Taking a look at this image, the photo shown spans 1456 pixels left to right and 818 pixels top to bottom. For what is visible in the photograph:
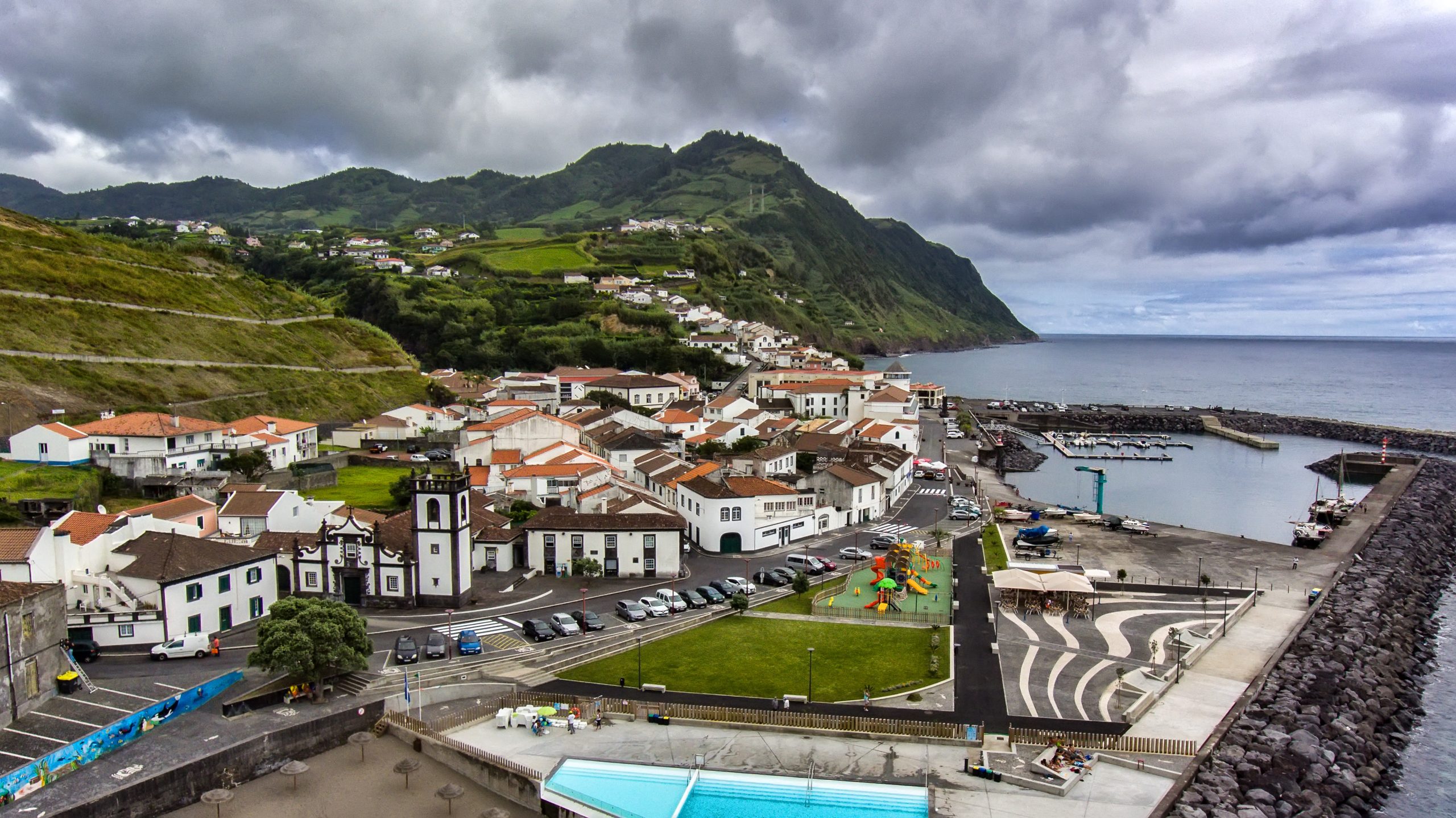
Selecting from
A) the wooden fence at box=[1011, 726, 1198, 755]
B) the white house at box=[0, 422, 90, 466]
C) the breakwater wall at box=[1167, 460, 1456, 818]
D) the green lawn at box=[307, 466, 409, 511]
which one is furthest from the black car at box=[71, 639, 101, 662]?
the breakwater wall at box=[1167, 460, 1456, 818]

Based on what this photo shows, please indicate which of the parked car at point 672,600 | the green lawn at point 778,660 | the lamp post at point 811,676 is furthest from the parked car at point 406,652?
the lamp post at point 811,676

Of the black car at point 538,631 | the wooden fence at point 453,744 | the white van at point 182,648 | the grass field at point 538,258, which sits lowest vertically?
the wooden fence at point 453,744

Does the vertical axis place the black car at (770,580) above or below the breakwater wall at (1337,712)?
above

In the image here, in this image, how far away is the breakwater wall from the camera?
70.1ft

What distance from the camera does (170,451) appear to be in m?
48.2

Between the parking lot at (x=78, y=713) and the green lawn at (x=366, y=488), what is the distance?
2001 cm

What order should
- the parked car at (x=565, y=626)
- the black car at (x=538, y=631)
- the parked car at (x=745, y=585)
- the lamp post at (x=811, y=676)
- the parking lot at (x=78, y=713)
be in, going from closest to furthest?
the parking lot at (x=78, y=713), the lamp post at (x=811, y=676), the black car at (x=538, y=631), the parked car at (x=565, y=626), the parked car at (x=745, y=585)

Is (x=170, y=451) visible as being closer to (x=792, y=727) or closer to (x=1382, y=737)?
(x=792, y=727)

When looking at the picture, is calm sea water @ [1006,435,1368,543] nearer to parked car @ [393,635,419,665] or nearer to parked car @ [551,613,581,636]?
parked car @ [551,613,581,636]

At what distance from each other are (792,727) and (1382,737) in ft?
64.9

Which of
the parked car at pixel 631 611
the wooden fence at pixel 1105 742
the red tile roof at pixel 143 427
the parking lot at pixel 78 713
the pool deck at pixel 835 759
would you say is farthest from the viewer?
the red tile roof at pixel 143 427

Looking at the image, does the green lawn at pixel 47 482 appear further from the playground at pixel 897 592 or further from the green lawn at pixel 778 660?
the playground at pixel 897 592

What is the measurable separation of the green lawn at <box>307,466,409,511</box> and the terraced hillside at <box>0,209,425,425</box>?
660 inches

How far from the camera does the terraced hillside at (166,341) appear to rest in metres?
61.2
